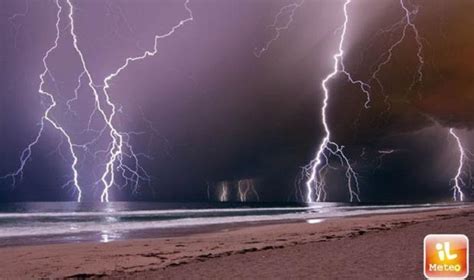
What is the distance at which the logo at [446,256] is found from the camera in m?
2.88

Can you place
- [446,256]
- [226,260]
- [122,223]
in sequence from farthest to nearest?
[122,223] < [226,260] < [446,256]

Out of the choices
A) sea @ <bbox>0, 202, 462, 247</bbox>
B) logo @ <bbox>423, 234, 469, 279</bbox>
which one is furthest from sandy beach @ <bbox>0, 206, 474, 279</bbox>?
logo @ <bbox>423, 234, 469, 279</bbox>

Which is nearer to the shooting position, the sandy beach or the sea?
the sandy beach

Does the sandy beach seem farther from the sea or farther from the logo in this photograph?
the logo

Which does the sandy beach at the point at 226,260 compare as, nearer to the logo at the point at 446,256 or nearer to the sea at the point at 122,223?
the sea at the point at 122,223

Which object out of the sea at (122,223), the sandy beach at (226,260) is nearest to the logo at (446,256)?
the sandy beach at (226,260)

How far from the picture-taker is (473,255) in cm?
861

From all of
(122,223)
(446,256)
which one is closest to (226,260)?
(446,256)

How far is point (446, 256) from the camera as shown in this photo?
115 inches

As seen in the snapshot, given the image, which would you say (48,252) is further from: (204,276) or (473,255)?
(473,255)

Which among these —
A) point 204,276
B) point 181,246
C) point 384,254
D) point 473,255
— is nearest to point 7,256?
point 181,246

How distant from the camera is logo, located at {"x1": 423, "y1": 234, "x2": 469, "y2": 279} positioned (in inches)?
113

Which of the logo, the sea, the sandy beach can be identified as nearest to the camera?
the logo

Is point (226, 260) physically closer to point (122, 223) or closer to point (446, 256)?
point (446, 256)
